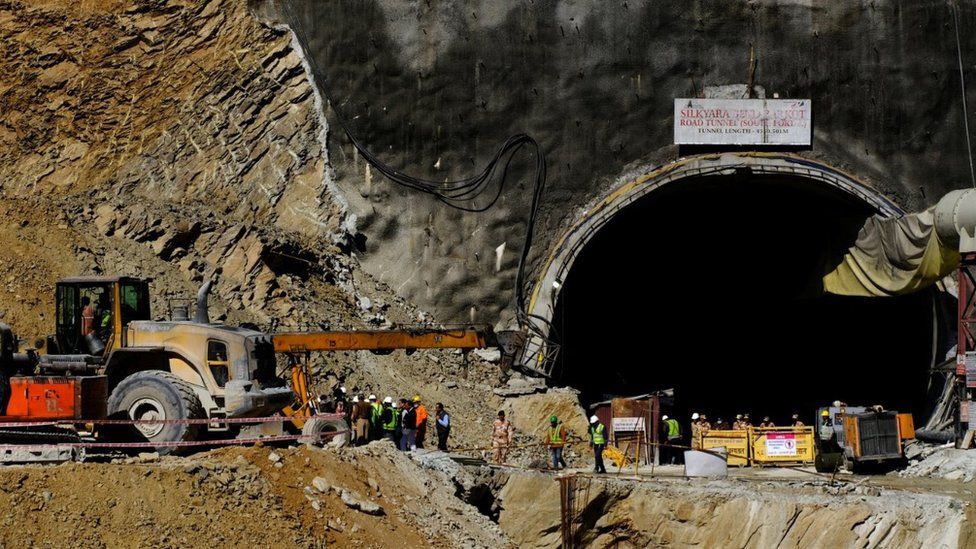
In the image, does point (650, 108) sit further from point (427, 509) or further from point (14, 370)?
point (14, 370)

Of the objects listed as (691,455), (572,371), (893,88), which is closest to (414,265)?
(572,371)

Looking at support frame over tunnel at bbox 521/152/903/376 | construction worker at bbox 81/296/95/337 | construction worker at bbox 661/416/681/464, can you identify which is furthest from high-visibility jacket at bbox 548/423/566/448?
construction worker at bbox 81/296/95/337

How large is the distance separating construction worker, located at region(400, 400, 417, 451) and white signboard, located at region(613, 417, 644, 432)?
6361 millimetres

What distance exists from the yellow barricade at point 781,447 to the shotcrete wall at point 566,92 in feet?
25.6

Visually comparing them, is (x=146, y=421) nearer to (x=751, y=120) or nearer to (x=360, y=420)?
(x=360, y=420)

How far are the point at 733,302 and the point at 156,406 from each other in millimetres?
28582

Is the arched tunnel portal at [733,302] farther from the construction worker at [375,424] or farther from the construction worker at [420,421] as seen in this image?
the construction worker at [375,424]

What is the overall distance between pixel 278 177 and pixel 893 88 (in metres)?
16.0

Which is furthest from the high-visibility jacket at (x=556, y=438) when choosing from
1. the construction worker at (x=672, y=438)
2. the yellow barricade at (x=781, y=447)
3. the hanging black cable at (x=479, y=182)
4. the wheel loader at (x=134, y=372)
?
the hanging black cable at (x=479, y=182)

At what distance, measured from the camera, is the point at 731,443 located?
101 ft

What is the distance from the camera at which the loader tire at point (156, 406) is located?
2078 centimetres

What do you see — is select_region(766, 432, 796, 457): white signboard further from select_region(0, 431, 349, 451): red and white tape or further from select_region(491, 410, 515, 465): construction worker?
select_region(0, 431, 349, 451): red and white tape

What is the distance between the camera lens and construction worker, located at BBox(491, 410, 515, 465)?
93.1ft

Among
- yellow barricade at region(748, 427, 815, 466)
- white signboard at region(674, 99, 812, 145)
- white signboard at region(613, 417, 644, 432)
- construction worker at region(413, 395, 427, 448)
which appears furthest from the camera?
white signboard at region(674, 99, 812, 145)
